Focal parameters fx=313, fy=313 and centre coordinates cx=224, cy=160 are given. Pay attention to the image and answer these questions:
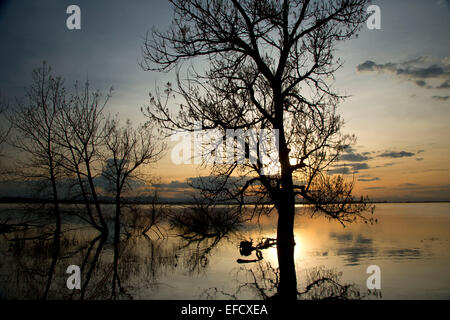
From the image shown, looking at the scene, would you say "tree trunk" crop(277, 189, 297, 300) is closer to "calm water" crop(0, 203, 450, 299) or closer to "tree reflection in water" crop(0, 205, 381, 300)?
"tree reflection in water" crop(0, 205, 381, 300)

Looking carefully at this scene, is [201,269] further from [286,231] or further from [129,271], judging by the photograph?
[286,231]

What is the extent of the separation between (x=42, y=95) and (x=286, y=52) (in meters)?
14.7

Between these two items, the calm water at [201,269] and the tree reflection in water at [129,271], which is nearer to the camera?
the tree reflection in water at [129,271]

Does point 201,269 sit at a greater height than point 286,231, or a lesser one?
lesser

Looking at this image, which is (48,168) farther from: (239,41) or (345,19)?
(345,19)

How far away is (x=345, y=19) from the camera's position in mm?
10633

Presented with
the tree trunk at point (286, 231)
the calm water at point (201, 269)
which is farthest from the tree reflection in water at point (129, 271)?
the tree trunk at point (286, 231)

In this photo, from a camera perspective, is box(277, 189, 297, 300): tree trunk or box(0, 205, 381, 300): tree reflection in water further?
box(277, 189, 297, 300): tree trunk

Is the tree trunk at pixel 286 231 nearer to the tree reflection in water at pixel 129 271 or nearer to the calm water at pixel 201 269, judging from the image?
the tree reflection in water at pixel 129 271

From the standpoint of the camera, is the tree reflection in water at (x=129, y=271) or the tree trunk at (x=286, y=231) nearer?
the tree reflection in water at (x=129, y=271)

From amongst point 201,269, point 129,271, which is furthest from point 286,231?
point 129,271

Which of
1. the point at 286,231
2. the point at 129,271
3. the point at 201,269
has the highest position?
the point at 286,231

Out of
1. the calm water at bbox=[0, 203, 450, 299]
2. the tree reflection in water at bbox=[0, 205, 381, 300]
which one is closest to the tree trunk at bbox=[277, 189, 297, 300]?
the tree reflection in water at bbox=[0, 205, 381, 300]
